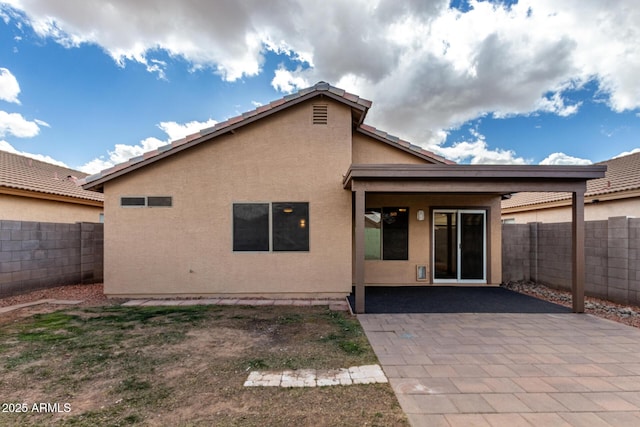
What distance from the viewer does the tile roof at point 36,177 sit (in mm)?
10195

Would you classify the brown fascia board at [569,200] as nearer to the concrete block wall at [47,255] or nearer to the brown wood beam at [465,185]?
the brown wood beam at [465,185]

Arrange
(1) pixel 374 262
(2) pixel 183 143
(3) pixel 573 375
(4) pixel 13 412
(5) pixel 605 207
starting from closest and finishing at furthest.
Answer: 1. (4) pixel 13 412
2. (3) pixel 573 375
3. (2) pixel 183 143
4. (1) pixel 374 262
5. (5) pixel 605 207

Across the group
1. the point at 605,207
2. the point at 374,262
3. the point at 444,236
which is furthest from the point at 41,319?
the point at 605,207

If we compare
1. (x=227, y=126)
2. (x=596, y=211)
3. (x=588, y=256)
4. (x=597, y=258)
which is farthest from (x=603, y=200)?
(x=227, y=126)

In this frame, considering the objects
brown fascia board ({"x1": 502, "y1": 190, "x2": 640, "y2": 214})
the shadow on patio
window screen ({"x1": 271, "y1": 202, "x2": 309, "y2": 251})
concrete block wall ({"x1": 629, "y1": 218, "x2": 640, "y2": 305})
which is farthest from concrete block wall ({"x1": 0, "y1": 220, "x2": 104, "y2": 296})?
brown fascia board ({"x1": 502, "y1": 190, "x2": 640, "y2": 214})

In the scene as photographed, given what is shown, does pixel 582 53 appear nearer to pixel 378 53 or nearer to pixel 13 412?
pixel 378 53

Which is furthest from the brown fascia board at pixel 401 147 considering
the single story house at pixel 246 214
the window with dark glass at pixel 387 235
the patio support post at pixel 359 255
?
the patio support post at pixel 359 255

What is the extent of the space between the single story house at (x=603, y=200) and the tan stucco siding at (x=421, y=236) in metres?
3.93

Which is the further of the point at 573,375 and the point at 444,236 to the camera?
the point at 444,236

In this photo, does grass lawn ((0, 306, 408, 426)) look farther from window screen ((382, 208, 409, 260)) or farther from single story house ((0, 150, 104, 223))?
single story house ((0, 150, 104, 223))

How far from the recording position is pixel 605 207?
11023mm

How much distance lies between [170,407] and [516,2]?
45.9ft

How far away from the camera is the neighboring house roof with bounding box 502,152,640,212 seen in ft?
33.7

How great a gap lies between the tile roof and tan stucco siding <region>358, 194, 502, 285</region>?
11769mm
